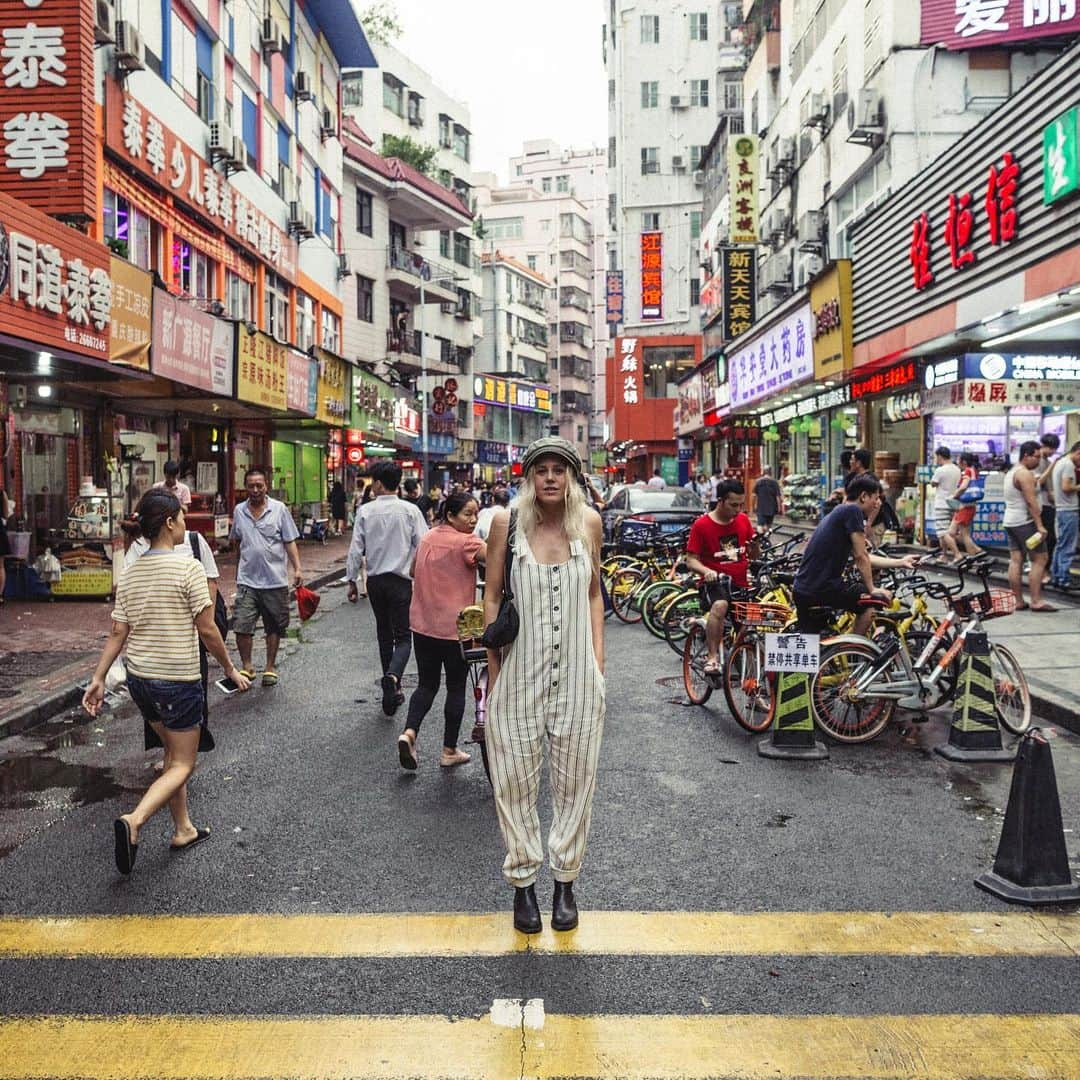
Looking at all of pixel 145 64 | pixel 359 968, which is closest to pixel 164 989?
pixel 359 968

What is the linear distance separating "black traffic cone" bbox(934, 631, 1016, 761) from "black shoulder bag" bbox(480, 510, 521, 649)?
408 cm

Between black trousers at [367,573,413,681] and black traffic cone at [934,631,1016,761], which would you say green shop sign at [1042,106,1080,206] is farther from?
black trousers at [367,573,413,681]

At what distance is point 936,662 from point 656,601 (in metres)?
4.59

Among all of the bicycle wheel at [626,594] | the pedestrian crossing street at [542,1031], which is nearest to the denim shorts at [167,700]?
the pedestrian crossing street at [542,1031]

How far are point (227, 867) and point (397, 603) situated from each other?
369 cm

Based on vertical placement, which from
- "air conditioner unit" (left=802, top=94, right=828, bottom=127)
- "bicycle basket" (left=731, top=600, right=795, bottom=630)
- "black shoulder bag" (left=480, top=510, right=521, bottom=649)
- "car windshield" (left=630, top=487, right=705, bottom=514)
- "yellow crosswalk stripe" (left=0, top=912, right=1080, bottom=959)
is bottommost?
"yellow crosswalk stripe" (left=0, top=912, right=1080, bottom=959)

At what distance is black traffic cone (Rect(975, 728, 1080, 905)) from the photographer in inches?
189

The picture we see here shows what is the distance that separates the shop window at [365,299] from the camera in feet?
152

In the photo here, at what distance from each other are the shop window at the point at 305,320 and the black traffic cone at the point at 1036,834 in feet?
91.7

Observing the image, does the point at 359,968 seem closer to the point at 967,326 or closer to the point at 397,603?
the point at 397,603

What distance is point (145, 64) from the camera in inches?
733

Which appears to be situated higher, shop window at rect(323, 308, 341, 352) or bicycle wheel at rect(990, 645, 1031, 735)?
shop window at rect(323, 308, 341, 352)

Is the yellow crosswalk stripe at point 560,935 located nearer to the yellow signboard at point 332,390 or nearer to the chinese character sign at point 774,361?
the chinese character sign at point 774,361

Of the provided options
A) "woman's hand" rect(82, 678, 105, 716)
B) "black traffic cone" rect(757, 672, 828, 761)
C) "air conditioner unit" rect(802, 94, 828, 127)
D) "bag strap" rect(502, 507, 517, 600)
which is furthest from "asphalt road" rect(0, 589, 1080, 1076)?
"air conditioner unit" rect(802, 94, 828, 127)
